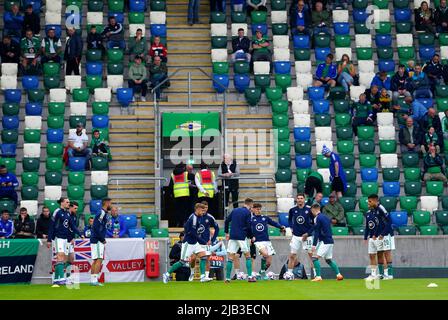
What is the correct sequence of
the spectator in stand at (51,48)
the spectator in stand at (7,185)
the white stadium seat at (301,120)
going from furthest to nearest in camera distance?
the spectator in stand at (51,48), the white stadium seat at (301,120), the spectator in stand at (7,185)

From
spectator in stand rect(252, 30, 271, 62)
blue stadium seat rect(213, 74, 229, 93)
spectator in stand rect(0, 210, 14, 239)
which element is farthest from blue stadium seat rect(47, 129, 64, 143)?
spectator in stand rect(252, 30, 271, 62)

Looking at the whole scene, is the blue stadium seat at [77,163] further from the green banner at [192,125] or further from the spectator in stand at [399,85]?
the spectator in stand at [399,85]

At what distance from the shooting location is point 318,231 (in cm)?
2995

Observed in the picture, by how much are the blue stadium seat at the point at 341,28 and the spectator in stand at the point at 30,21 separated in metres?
10.8

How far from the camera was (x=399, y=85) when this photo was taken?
131ft

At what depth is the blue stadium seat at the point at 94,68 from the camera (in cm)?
4047

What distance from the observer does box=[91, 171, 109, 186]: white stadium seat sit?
→ 121 ft

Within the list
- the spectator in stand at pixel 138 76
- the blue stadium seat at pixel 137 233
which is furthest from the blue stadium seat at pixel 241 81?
the blue stadium seat at pixel 137 233

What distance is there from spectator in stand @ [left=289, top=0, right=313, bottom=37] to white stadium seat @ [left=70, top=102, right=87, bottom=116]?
8286 millimetres

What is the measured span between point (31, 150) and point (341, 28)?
12.5 m

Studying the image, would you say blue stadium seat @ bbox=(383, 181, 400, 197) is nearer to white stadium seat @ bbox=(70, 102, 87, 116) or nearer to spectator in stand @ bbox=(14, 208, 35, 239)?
white stadium seat @ bbox=(70, 102, 87, 116)

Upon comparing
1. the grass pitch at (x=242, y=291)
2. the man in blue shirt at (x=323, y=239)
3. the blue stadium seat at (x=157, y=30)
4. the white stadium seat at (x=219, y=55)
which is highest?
the blue stadium seat at (x=157, y=30)
